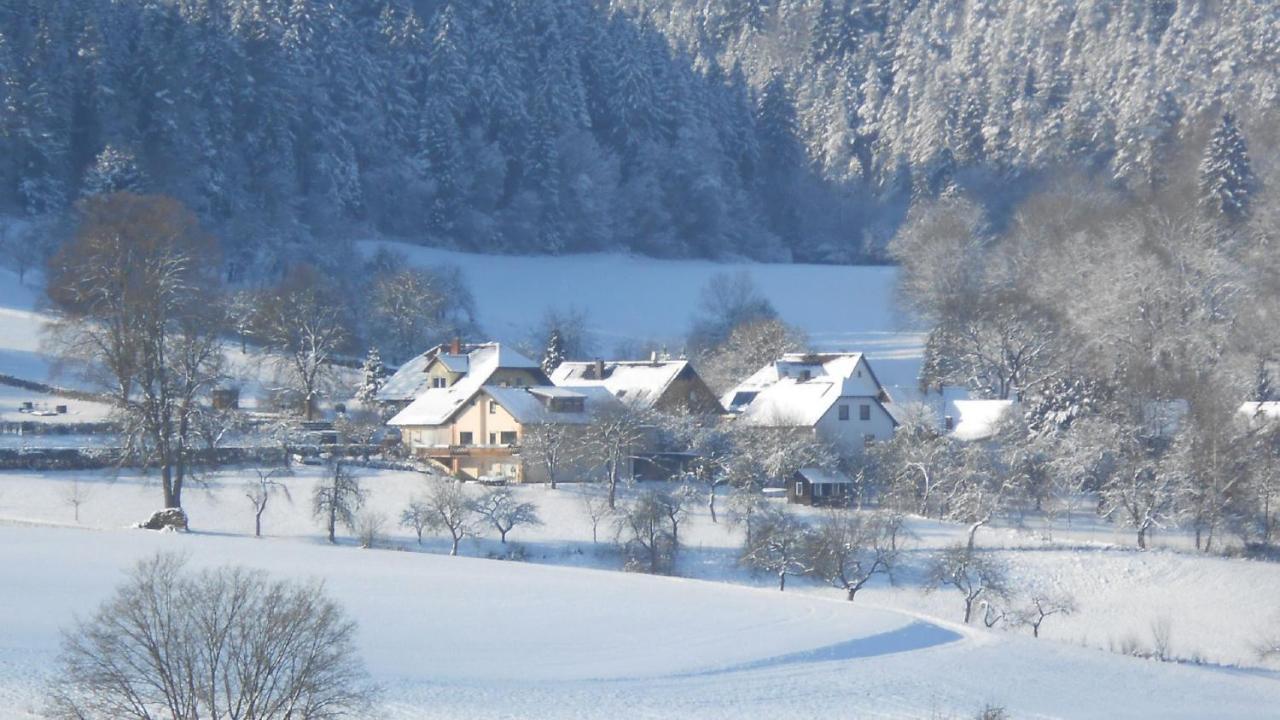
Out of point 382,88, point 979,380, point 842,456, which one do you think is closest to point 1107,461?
point 842,456

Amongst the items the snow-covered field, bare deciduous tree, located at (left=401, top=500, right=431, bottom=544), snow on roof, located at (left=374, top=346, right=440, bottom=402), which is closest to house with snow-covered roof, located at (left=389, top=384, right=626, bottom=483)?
snow on roof, located at (left=374, top=346, right=440, bottom=402)

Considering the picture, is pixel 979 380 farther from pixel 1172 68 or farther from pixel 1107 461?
pixel 1172 68

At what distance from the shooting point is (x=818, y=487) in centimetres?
4822

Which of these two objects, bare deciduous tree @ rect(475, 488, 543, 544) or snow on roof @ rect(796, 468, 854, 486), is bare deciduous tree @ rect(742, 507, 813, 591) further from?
snow on roof @ rect(796, 468, 854, 486)

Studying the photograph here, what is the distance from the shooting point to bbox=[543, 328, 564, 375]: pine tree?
2749 inches

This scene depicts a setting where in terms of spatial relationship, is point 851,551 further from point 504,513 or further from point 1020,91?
point 1020,91

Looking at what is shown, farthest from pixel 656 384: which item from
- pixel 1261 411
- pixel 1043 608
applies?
pixel 1043 608

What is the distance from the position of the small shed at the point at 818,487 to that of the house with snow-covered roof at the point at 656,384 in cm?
734

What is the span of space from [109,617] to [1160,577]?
29683mm

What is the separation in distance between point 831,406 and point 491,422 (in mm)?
11539

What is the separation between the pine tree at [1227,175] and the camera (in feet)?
252

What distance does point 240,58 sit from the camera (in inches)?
3467

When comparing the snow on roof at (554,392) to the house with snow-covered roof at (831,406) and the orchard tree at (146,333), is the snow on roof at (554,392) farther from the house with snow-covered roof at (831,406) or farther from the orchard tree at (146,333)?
the orchard tree at (146,333)

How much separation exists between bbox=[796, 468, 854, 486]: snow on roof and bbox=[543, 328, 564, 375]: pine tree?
2179 centimetres
